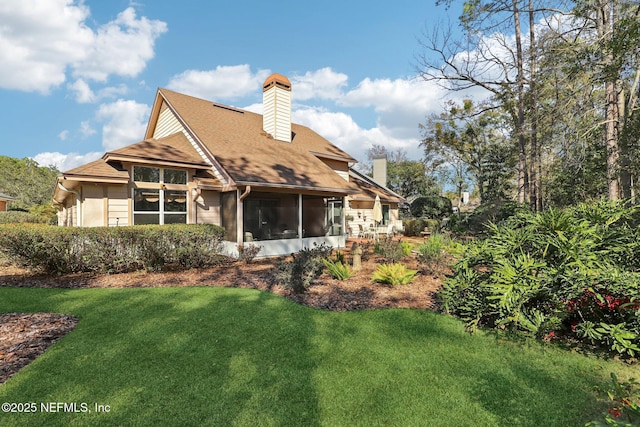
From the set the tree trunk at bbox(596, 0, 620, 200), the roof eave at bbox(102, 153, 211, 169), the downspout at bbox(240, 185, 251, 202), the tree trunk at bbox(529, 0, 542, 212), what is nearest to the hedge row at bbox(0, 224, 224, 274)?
the downspout at bbox(240, 185, 251, 202)

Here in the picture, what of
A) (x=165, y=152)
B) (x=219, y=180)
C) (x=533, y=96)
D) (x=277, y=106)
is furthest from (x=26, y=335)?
(x=533, y=96)

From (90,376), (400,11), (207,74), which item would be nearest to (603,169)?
(400,11)

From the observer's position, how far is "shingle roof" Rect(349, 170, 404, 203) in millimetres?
20894

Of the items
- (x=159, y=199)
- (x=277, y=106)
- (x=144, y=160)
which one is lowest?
(x=159, y=199)

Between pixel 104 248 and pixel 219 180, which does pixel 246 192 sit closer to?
pixel 219 180

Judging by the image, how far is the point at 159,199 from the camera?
11.0 metres

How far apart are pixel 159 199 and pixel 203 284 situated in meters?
5.40

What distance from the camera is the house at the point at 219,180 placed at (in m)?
10.1

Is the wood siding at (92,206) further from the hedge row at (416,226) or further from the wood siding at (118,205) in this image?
the hedge row at (416,226)

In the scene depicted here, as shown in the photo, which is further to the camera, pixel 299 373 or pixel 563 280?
pixel 563 280

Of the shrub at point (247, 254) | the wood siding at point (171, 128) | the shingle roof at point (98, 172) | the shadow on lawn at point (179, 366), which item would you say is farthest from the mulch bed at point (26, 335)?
the wood siding at point (171, 128)

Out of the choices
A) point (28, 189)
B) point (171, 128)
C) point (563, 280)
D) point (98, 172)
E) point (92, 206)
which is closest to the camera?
point (563, 280)

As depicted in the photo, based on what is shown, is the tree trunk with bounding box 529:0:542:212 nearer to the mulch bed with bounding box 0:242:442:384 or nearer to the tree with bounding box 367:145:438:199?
the mulch bed with bounding box 0:242:442:384

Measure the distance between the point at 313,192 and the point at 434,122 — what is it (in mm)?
20475
